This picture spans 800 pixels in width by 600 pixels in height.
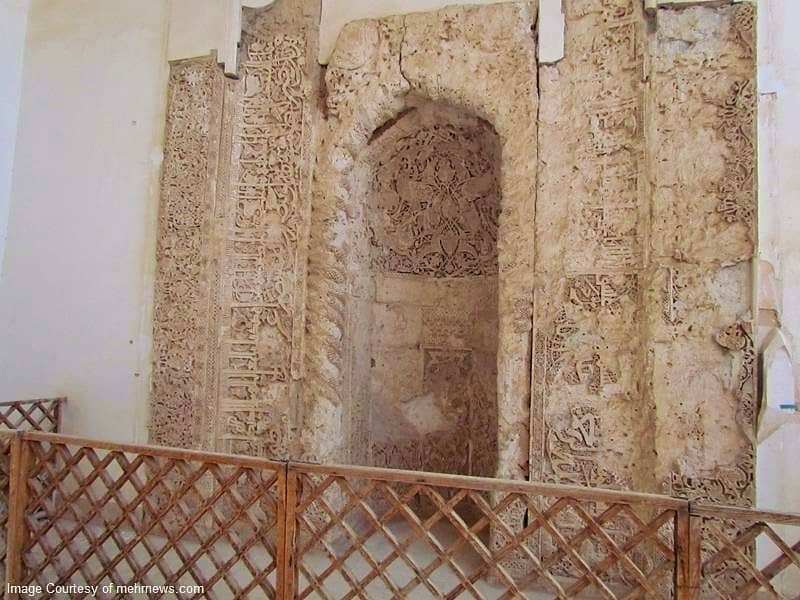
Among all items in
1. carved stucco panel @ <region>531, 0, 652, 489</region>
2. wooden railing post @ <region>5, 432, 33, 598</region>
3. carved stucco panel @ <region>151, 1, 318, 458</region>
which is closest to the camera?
wooden railing post @ <region>5, 432, 33, 598</region>

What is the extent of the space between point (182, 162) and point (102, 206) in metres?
0.72

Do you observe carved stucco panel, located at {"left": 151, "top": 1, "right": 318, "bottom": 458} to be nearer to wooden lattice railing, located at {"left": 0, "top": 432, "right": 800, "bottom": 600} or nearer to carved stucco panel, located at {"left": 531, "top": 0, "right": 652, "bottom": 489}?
wooden lattice railing, located at {"left": 0, "top": 432, "right": 800, "bottom": 600}

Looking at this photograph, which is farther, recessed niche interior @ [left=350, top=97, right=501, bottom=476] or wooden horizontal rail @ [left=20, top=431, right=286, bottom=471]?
recessed niche interior @ [left=350, top=97, right=501, bottom=476]

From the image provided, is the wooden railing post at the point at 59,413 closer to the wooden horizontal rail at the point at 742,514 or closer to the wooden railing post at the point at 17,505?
the wooden railing post at the point at 17,505

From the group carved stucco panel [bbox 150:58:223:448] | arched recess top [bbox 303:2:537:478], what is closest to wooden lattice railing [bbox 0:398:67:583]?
carved stucco panel [bbox 150:58:223:448]

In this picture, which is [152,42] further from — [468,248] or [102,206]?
[468,248]

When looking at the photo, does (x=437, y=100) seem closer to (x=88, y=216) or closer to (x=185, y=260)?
(x=185, y=260)

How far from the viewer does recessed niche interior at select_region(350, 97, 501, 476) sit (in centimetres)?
417

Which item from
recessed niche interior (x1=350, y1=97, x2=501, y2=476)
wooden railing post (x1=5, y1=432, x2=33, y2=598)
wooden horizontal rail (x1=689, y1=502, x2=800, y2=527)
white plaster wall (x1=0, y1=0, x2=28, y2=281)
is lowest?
wooden railing post (x1=5, y1=432, x2=33, y2=598)

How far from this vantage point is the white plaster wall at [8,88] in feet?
14.3

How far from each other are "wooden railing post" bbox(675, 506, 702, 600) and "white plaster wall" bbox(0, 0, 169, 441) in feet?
11.0

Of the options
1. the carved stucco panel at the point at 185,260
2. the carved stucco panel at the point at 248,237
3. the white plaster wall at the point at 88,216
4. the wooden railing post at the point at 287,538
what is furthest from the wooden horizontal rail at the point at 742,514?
the white plaster wall at the point at 88,216

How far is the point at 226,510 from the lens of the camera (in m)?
3.82

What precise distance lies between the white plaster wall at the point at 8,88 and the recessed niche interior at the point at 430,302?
2689mm
